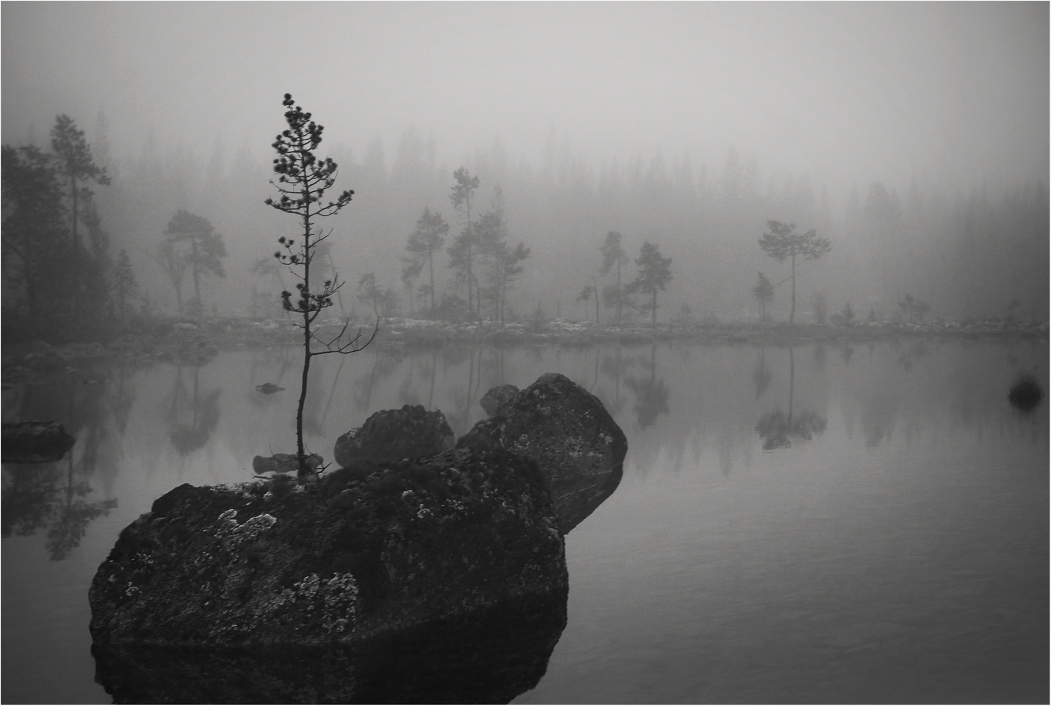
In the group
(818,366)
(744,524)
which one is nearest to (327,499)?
(744,524)

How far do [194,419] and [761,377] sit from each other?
30157 mm

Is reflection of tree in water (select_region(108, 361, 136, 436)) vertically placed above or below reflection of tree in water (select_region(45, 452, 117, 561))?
above

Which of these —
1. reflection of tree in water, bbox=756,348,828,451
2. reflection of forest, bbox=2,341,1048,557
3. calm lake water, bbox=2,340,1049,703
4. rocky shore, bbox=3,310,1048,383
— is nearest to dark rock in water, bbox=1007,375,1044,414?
reflection of forest, bbox=2,341,1048,557

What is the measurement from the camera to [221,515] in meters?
10.9

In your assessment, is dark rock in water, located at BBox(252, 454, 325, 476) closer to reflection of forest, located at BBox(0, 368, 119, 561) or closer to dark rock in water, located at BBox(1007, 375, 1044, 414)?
reflection of forest, located at BBox(0, 368, 119, 561)

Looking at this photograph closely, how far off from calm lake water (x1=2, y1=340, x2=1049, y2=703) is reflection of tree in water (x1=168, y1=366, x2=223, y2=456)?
8.7 inches

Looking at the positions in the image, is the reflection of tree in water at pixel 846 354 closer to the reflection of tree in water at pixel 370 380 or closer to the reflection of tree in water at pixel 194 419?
the reflection of tree in water at pixel 370 380

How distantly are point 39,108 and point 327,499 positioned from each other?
705 feet

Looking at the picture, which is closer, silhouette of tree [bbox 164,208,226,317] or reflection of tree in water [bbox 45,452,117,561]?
reflection of tree in water [bbox 45,452,117,561]

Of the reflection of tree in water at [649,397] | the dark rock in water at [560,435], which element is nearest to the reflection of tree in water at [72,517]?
the dark rock in water at [560,435]

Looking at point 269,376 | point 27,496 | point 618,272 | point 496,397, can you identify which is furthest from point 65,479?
point 618,272

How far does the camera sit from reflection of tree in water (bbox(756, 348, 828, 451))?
954 inches

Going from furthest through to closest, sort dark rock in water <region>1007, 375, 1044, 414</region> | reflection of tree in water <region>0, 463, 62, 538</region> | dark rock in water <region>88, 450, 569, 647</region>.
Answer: dark rock in water <region>1007, 375, 1044, 414</region> < reflection of tree in water <region>0, 463, 62, 538</region> < dark rock in water <region>88, 450, 569, 647</region>

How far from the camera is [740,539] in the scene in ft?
46.2
